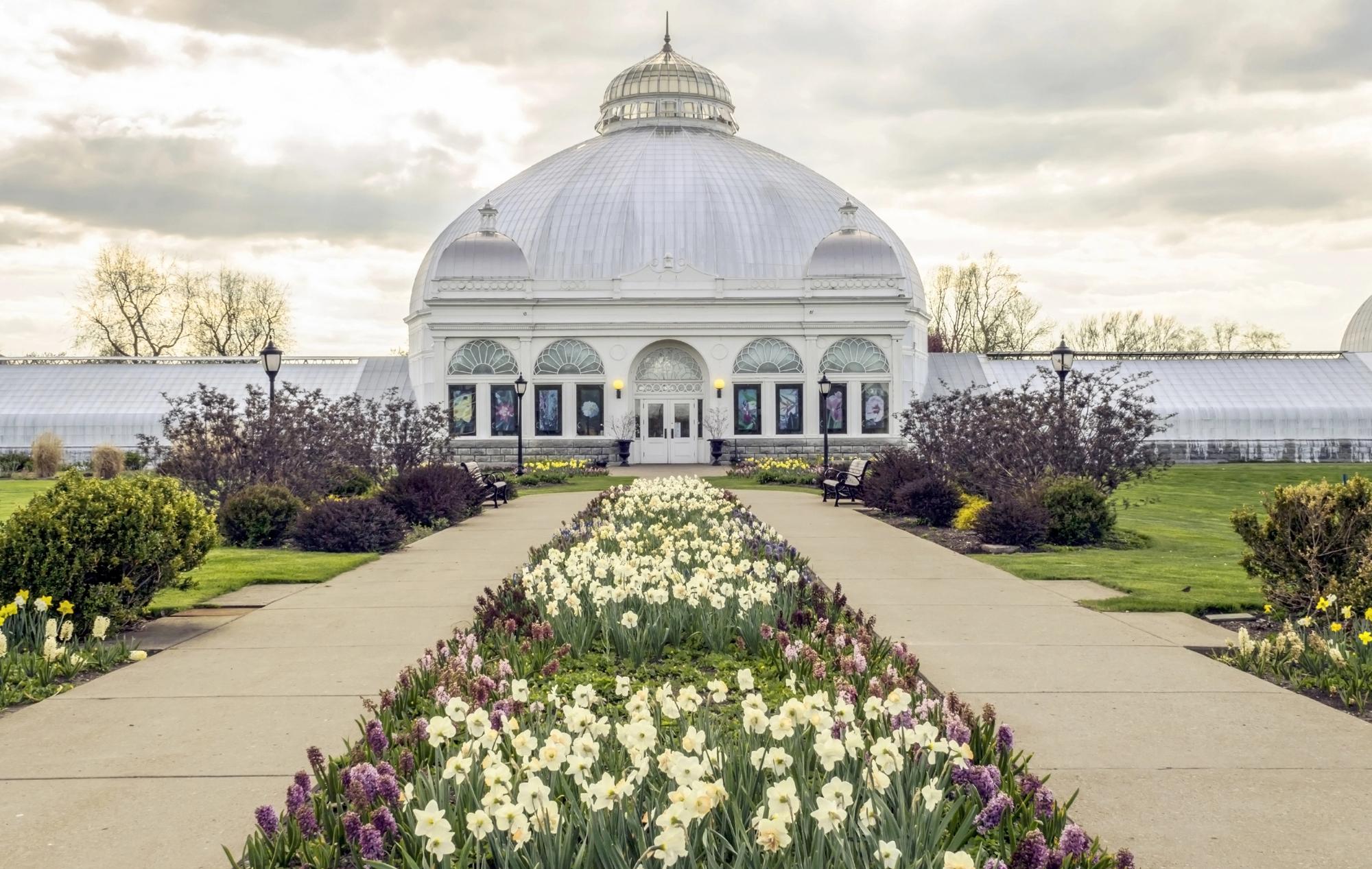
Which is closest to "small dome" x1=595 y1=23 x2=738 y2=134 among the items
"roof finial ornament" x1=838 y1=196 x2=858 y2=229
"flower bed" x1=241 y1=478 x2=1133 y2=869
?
"roof finial ornament" x1=838 y1=196 x2=858 y2=229

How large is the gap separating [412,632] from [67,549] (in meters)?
2.89

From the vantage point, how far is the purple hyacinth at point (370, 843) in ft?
13.5

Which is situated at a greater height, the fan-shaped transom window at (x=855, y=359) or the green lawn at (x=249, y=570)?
the fan-shaped transom window at (x=855, y=359)

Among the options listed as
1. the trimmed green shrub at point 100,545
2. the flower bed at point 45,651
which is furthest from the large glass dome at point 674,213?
the flower bed at point 45,651

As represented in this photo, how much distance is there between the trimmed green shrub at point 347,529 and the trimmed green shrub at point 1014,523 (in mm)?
8784

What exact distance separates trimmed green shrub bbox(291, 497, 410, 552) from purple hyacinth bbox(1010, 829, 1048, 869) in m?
14.3

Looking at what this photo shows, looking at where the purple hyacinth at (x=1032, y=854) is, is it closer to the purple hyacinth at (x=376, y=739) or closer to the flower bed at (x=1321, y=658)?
the purple hyacinth at (x=376, y=739)

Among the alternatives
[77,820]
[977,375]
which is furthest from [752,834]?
[977,375]

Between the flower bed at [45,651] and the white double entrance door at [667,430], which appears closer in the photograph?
the flower bed at [45,651]

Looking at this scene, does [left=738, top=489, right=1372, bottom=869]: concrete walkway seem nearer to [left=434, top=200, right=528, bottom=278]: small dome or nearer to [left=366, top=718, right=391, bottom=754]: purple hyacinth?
[left=366, top=718, right=391, bottom=754]: purple hyacinth

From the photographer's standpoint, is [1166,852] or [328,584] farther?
[328,584]

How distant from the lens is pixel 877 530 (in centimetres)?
1952

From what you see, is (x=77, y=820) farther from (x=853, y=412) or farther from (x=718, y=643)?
(x=853, y=412)

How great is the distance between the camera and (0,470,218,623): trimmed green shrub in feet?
31.9
